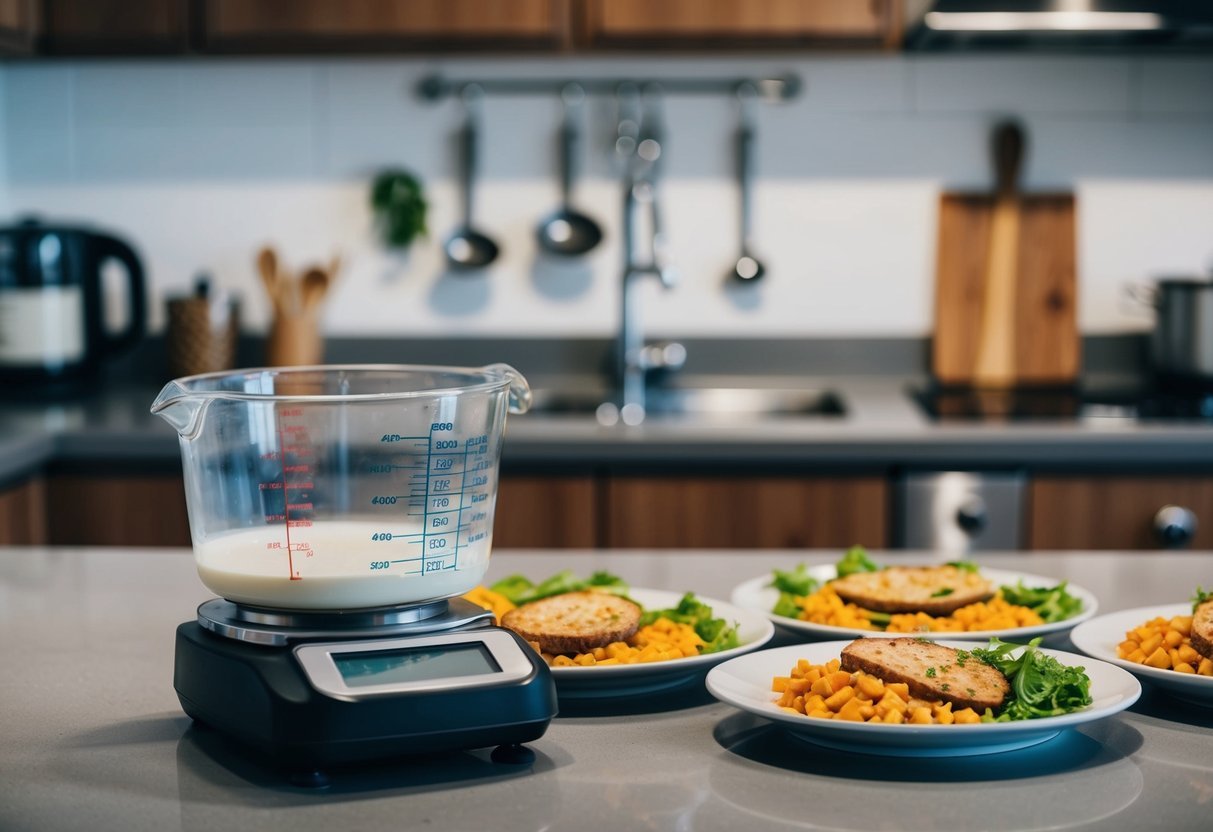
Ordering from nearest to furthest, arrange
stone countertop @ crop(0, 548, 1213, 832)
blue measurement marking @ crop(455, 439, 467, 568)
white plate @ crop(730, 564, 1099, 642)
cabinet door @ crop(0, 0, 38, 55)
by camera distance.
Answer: stone countertop @ crop(0, 548, 1213, 832), blue measurement marking @ crop(455, 439, 467, 568), white plate @ crop(730, 564, 1099, 642), cabinet door @ crop(0, 0, 38, 55)

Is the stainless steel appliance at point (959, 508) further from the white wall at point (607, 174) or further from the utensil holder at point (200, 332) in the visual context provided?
the utensil holder at point (200, 332)

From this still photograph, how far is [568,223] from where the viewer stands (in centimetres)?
294

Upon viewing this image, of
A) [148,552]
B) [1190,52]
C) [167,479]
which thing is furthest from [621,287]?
[148,552]

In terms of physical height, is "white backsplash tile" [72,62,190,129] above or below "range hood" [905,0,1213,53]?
below

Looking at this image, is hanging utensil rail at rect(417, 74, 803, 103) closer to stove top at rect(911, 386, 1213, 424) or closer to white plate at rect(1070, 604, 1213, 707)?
stove top at rect(911, 386, 1213, 424)

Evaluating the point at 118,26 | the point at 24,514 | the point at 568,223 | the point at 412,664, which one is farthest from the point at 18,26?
the point at 412,664

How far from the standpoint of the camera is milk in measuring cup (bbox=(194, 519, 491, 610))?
832 mm

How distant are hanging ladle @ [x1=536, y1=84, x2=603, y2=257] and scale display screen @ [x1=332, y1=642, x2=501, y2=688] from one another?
7.02 ft

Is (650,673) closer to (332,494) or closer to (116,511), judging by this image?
(332,494)

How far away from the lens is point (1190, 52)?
286 centimetres

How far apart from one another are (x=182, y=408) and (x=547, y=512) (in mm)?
1559

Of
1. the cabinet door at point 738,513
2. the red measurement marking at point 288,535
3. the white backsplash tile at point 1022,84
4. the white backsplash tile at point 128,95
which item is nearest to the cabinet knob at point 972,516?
the cabinet door at point 738,513

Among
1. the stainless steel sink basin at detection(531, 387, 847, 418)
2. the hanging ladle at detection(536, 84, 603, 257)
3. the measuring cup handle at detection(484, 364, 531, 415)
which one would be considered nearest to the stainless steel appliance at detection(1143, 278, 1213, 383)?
the stainless steel sink basin at detection(531, 387, 847, 418)

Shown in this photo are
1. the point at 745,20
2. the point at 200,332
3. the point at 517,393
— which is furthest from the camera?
the point at 200,332
